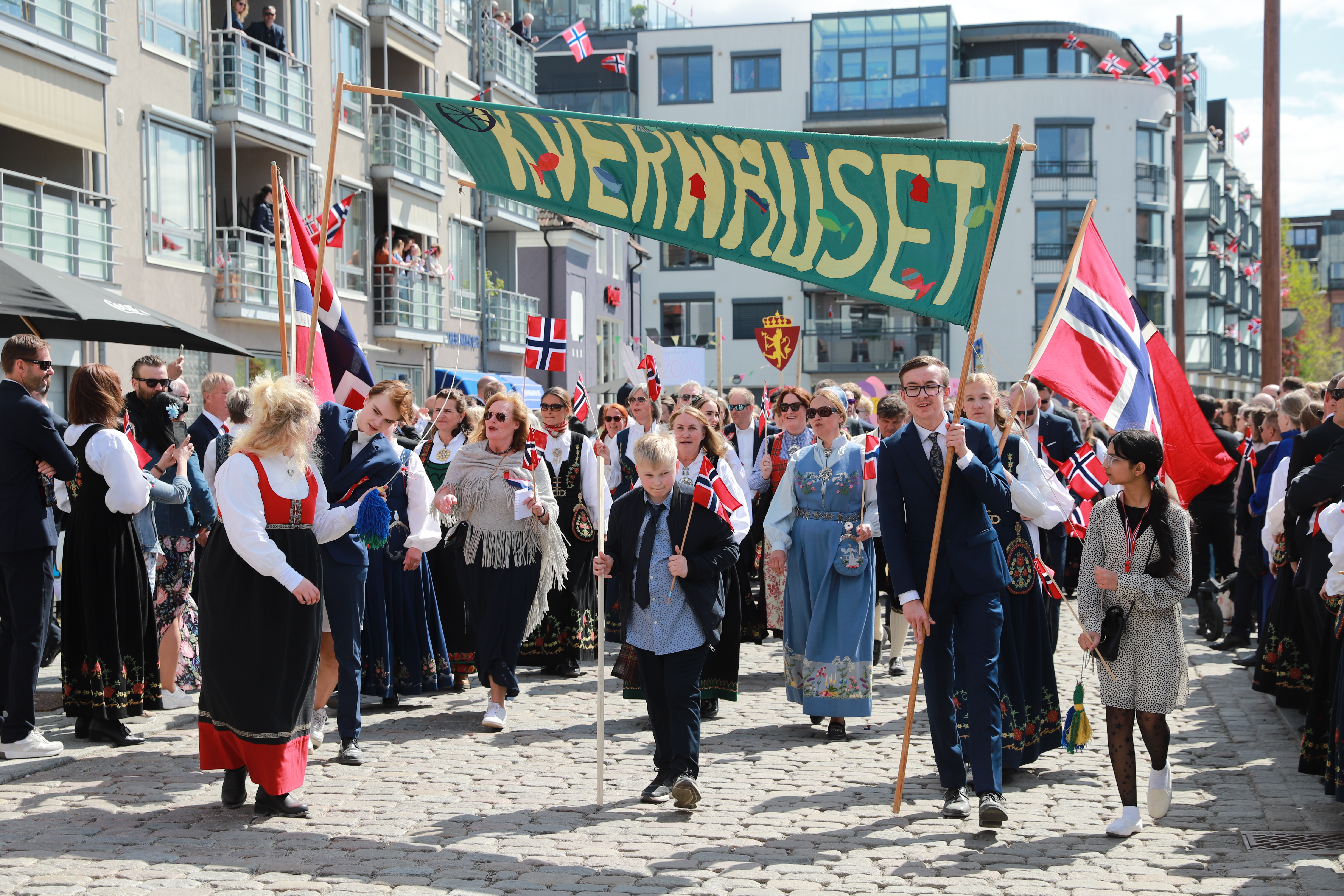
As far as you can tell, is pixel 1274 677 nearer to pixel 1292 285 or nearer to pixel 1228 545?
pixel 1228 545

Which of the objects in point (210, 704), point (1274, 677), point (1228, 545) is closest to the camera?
point (210, 704)

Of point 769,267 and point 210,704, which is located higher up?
point 769,267

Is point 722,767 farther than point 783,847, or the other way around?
point 722,767

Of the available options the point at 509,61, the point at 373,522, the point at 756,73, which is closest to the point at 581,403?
the point at 373,522

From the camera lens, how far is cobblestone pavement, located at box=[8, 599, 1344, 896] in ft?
16.5

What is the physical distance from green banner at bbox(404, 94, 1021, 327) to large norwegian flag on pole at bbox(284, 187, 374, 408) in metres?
1.82

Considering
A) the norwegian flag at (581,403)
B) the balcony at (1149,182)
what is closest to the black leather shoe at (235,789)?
the norwegian flag at (581,403)

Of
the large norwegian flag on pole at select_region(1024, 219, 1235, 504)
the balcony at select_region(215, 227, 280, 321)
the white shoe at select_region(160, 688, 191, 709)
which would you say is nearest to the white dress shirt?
the white shoe at select_region(160, 688, 191, 709)

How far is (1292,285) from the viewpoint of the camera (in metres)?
67.2

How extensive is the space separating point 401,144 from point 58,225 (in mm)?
10704

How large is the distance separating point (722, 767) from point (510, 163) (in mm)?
3429

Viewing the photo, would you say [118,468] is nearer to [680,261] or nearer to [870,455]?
[870,455]

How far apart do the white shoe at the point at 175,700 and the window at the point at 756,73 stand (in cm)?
4519

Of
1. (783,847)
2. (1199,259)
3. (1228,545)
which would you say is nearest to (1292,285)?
(1199,259)
